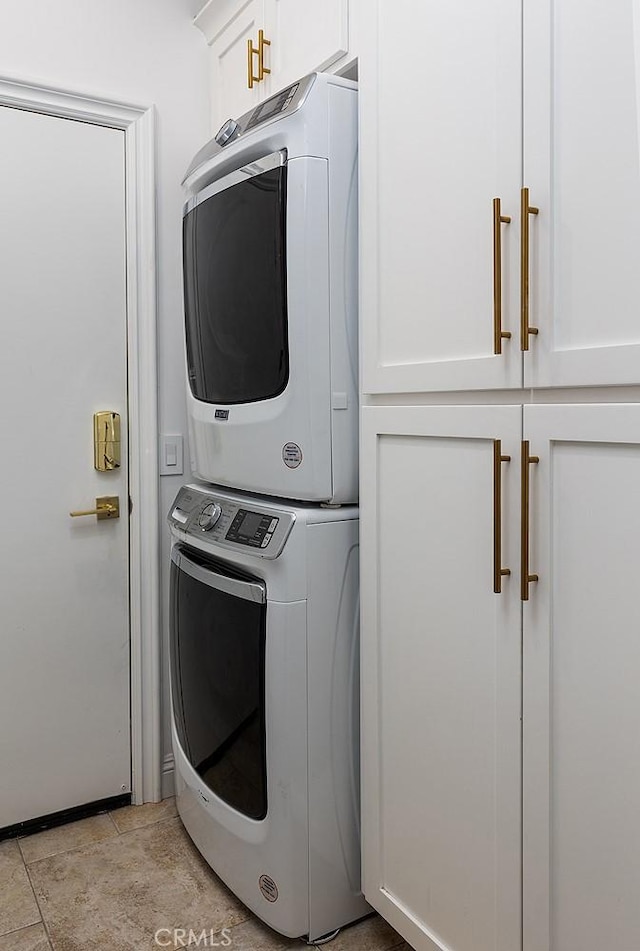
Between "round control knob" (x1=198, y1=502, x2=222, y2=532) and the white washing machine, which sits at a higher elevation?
"round control knob" (x1=198, y1=502, x2=222, y2=532)

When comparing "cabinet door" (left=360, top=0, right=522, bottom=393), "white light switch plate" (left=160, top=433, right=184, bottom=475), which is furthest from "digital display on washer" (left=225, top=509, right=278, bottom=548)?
"white light switch plate" (left=160, top=433, right=184, bottom=475)

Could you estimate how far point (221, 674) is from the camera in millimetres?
1652

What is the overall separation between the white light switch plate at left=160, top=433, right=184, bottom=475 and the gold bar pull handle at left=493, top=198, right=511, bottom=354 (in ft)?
4.22

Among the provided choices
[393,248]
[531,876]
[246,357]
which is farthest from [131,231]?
[531,876]

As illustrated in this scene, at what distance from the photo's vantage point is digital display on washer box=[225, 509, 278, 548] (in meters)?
1.49

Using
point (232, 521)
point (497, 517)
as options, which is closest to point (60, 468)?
point (232, 521)

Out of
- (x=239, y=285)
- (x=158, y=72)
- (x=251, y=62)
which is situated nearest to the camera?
(x=239, y=285)

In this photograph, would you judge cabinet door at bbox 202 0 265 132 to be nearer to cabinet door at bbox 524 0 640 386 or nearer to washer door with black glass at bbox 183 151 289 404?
washer door with black glass at bbox 183 151 289 404

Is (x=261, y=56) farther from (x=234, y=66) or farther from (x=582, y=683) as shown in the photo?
(x=582, y=683)

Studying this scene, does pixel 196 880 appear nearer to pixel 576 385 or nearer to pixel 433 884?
pixel 433 884

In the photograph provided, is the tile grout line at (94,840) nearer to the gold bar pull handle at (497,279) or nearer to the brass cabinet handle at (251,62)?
the gold bar pull handle at (497,279)

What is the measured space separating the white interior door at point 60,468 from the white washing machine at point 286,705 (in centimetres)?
55

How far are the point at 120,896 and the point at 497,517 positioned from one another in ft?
4.49

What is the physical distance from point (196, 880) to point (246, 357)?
1306 mm
